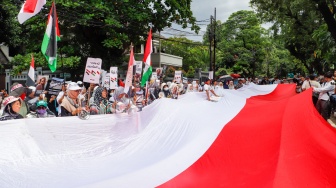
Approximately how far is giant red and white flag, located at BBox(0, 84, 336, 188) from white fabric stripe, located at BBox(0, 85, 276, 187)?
0.05 feet

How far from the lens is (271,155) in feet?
13.8

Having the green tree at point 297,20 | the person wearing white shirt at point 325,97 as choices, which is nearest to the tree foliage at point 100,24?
the green tree at point 297,20

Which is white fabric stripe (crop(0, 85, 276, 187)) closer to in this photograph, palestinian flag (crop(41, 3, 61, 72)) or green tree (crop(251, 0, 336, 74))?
palestinian flag (crop(41, 3, 61, 72))

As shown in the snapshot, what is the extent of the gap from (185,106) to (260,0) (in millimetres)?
15666

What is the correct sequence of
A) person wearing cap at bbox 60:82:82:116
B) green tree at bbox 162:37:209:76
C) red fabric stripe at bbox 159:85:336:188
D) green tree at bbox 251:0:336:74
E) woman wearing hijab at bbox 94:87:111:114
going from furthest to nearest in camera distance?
green tree at bbox 162:37:209:76
green tree at bbox 251:0:336:74
woman wearing hijab at bbox 94:87:111:114
person wearing cap at bbox 60:82:82:116
red fabric stripe at bbox 159:85:336:188

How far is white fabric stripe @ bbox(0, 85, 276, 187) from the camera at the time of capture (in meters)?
4.61

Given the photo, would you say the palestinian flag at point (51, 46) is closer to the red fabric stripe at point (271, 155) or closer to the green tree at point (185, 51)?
the red fabric stripe at point (271, 155)

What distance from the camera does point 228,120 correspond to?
5930mm

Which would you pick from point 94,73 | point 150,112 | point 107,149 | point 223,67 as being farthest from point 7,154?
point 223,67

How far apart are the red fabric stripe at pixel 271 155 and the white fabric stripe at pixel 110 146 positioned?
0.95 ft

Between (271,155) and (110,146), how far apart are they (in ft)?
9.97

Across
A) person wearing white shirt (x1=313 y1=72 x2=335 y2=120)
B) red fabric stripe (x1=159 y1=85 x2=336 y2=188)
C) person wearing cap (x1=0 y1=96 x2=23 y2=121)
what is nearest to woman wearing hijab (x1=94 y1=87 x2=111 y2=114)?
person wearing cap (x1=0 y1=96 x2=23 y2=121)

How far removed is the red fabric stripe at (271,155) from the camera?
3.83 metres

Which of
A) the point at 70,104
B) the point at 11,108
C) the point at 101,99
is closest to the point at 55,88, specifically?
the point at 101,99
